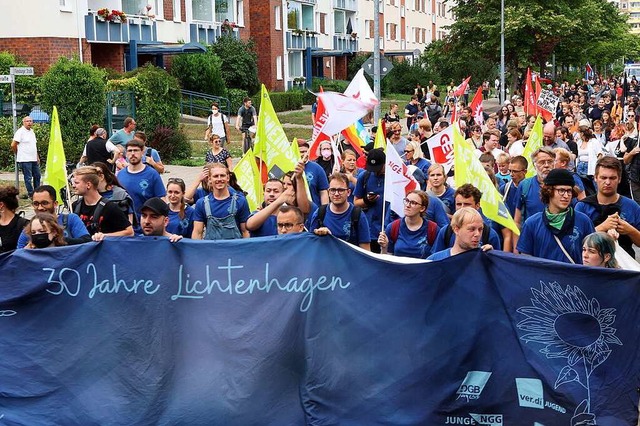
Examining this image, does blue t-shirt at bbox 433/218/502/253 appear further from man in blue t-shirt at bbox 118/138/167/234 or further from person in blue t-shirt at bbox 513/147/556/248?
man in blue t-shirt at bbox 118/138/167/234

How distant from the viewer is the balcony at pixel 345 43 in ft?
216

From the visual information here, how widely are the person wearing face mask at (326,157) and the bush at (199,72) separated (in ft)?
95.0

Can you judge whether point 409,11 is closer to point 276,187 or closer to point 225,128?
point 225,128

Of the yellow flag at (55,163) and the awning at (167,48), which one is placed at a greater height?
the awning at (167,48)

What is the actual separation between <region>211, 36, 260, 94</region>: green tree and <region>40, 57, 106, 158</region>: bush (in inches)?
783

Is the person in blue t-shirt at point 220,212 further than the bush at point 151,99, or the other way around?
the bush at point 151,99

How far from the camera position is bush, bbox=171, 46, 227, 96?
135 feet

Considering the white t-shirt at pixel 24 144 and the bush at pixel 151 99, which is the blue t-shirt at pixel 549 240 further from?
the bush at pixel 151 99

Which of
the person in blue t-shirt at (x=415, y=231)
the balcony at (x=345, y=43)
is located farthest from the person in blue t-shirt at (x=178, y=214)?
the balcony at (x=345, y=43)

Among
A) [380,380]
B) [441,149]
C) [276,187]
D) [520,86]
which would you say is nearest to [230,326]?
[380,380]

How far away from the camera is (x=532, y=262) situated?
21.4 feet

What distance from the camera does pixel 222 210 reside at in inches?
355

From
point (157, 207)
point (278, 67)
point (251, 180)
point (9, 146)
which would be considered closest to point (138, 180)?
point (251, 180)

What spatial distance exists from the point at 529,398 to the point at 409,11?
7997cm
